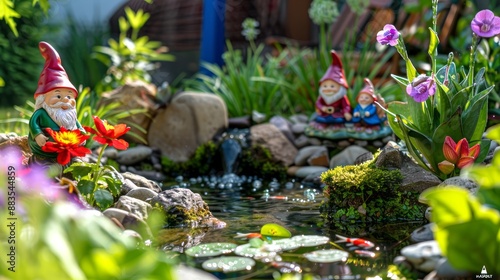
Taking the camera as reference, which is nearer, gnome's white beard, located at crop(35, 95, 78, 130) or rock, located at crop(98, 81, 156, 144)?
gnome's white beard, located at crop(35, 95, 78, 130)

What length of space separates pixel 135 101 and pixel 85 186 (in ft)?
9.87

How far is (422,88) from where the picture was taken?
4.24m

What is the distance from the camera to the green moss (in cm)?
444

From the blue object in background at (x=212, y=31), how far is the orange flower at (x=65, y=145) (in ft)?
16.2

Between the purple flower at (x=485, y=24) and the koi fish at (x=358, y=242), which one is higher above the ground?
the purple flower at (x=485, y=24)

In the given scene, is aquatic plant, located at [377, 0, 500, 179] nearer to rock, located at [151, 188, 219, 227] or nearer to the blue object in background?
rock, located at [151, 188, 219, 227]

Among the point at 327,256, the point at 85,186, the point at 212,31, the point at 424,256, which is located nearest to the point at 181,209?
the point at 85,186

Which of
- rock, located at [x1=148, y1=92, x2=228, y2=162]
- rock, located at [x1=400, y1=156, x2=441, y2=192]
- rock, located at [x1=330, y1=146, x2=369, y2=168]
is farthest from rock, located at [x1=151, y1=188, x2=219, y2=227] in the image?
rock, located at [x1=148, y1=92, x2=228, y2=162]

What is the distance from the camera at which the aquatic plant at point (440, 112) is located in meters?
4.46

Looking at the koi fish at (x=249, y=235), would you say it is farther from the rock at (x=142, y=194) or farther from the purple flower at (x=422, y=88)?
the purple flower at (x=422, y=88)

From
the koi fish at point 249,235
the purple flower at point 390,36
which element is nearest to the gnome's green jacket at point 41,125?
the koi fish at point 249,235

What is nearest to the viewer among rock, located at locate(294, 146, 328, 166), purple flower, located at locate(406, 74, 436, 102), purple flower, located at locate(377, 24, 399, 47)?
purple flower, located at locate(406, 74, 436, 102)

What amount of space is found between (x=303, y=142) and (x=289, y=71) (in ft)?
6.79

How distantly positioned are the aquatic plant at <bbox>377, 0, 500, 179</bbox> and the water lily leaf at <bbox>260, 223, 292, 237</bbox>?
47.6 inches
